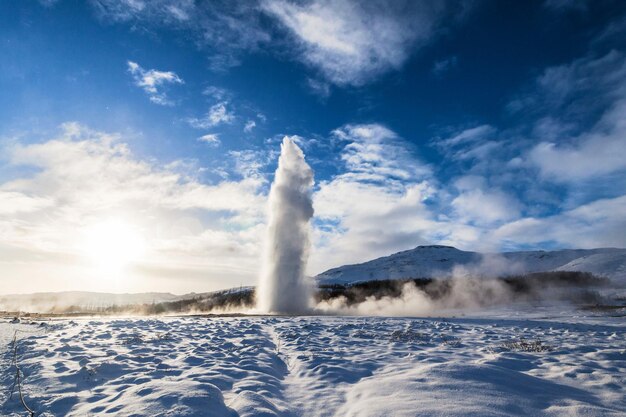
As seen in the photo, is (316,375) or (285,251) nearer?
(316,375)

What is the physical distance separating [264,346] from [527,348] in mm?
9179

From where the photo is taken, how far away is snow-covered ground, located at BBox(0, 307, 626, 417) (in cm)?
649

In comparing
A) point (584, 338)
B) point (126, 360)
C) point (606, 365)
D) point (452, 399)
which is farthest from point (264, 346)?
point (584, 338)

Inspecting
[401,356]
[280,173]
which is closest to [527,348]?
[401,356]

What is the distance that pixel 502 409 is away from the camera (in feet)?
20.4

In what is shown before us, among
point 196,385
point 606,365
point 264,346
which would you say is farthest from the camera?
point 264,346

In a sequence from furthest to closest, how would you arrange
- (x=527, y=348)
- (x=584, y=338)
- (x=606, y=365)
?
1. (x=584, y=338)
2. (x=527, y=348)
3. (x=606, y=365)

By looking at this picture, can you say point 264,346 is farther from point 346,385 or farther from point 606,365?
point 606,365

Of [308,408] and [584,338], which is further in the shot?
[584,338]

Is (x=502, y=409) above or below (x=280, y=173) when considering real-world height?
A: below

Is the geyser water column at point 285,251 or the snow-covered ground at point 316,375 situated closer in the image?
the snow-covered ground at point 316,375

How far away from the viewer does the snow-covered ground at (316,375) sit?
6.49m

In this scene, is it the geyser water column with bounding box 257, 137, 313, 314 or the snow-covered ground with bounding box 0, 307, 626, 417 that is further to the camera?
the geyser water column with bounding box 257, 137, 313, 314

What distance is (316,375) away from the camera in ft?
30.0
